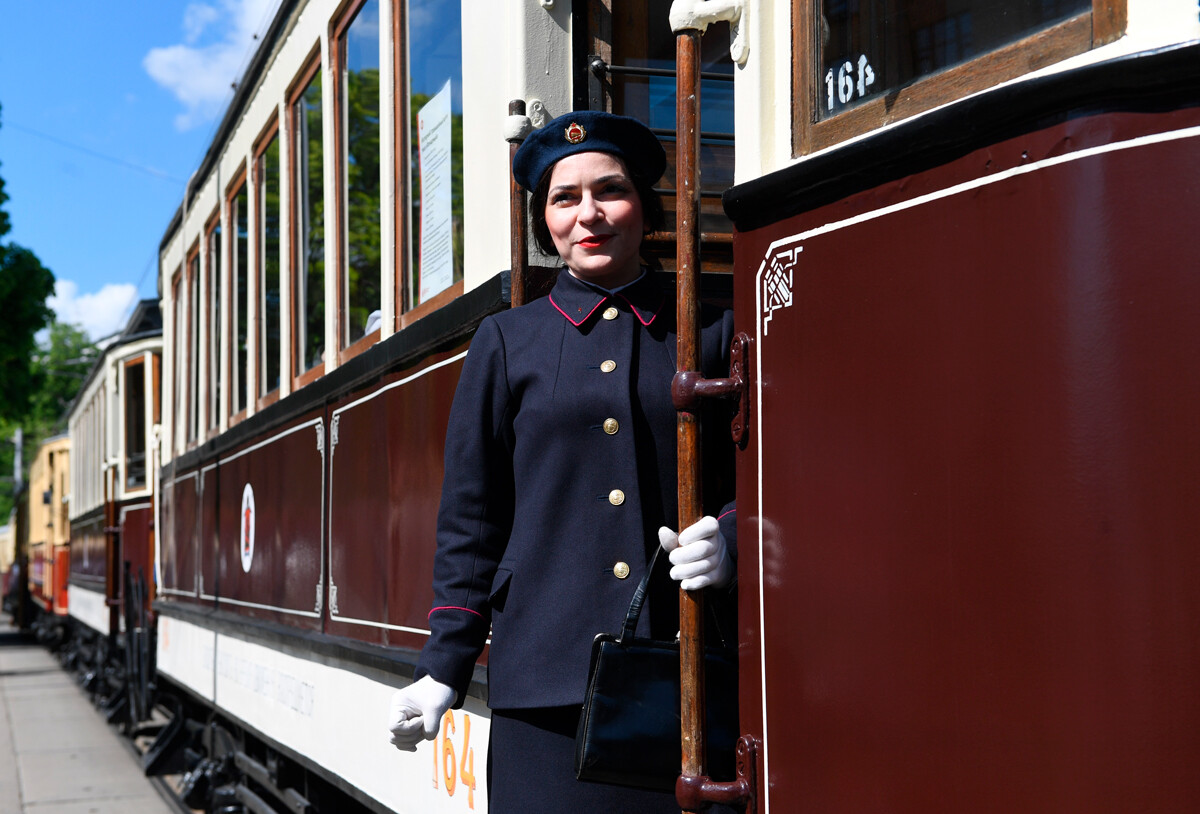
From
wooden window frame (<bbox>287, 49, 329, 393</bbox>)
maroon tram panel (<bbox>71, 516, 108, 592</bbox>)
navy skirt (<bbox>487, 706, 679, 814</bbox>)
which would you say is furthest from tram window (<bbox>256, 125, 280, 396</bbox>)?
maroon tram panel (<bbox>71, 516, 108, 592</bbox>)

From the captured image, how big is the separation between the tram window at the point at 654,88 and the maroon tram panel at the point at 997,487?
1062 mm

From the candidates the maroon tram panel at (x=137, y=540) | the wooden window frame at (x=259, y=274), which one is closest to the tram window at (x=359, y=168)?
the wooden window frame at (x=259, y=274)

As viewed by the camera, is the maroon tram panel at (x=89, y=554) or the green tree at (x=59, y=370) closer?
the maroon tram panel at (x=89, y=554)

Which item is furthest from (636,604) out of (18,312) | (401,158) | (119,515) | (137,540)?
(18,312)

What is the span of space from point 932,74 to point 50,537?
23906 mm

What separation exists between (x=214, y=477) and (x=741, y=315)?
210 inches

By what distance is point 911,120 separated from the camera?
61.8 inches

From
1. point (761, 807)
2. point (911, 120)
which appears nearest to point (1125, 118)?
point (911, 120)

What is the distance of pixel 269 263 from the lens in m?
5.47

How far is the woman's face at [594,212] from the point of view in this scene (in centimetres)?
208

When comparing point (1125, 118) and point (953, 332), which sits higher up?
point (1125, 118)

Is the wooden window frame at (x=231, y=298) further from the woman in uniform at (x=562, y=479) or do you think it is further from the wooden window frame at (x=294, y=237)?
the woman in uniform at (x=562, y=479)

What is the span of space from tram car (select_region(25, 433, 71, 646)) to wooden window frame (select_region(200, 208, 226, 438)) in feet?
42.0

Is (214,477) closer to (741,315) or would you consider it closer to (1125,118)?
(741,315)
